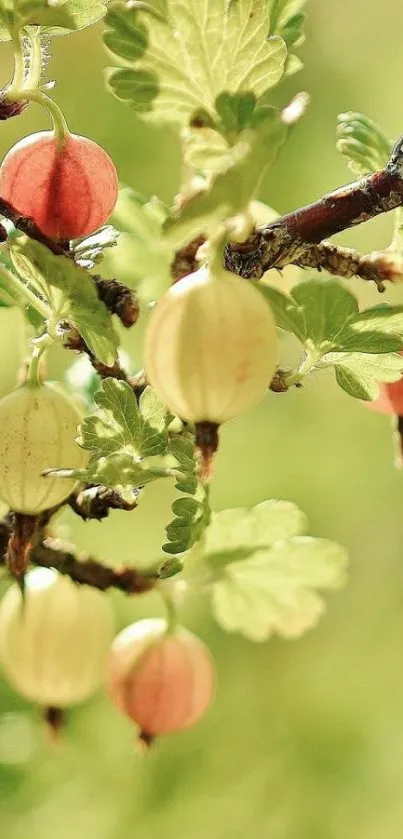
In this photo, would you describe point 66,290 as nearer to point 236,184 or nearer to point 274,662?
point 236,184

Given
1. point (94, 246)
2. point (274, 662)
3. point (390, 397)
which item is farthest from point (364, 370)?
point (274, 662)

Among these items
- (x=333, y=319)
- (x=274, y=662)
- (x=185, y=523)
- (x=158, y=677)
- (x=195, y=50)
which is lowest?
(x=274, y=662)

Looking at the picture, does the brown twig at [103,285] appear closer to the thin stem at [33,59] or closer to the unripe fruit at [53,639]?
the thin stem at [33,59]

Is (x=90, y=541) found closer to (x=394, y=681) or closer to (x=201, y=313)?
(x=394, y=681)

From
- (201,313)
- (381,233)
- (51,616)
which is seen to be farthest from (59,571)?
(381,233)

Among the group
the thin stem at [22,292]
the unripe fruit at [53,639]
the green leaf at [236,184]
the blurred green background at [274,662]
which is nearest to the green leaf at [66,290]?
the thin stem at [22,292]
